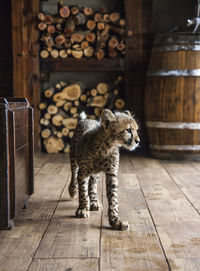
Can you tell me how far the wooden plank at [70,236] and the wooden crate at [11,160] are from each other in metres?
0.25

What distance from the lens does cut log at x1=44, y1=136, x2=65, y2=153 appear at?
5.24m

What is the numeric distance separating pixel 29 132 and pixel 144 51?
2.89 meters

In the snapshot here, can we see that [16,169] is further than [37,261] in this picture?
Yes

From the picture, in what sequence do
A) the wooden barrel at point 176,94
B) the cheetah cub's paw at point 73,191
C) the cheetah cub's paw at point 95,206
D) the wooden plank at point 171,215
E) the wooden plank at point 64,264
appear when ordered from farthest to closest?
the wooden barrel at point 176,94
the cheetah cub's paw at point 73,191
the cheetah cub's paw at point 95,206
the wooden plank at point 171,215
the wooden plank at point 64,264

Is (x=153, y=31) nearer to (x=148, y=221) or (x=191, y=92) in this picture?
(x=191, y=92)

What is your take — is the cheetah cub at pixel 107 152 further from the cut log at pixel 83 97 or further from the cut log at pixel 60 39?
the cut log at pixel 60 39

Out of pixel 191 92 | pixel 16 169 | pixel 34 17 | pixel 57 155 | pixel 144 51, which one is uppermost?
pixel 34 17

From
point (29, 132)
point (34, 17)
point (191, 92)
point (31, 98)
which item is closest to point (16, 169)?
point (29, 132)

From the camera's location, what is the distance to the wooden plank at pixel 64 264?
5.81 ft

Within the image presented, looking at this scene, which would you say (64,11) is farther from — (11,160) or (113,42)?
(11,160)

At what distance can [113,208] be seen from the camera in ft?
7.82

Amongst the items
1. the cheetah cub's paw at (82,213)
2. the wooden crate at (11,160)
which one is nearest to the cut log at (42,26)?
the wooden crate at (11,160)

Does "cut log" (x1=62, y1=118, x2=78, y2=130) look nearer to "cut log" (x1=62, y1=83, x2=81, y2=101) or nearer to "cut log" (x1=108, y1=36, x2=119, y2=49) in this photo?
"cut log" (x1=62, y1=83, x2=81, y2=101)

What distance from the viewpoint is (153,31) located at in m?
5.25
